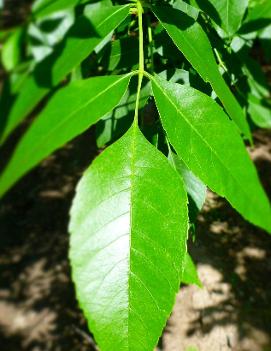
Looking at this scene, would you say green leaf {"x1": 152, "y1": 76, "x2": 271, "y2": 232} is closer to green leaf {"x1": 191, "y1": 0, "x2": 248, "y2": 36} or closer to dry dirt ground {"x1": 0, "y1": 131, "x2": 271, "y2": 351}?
green leaf {"x1": 191, "y1": 0, "x2": 248, "y2": 36}

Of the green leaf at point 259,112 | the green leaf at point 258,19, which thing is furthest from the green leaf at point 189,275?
the green leaf at point 259,112

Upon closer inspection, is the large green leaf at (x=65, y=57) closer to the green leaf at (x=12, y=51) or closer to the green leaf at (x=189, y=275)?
the green leaf at (x=12, y=51)

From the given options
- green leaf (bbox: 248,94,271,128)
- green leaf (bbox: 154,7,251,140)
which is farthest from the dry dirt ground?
green leaf (bbox: 154,7,251,140)

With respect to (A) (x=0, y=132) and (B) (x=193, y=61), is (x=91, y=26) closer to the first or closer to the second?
(B) (x=193, y=61)

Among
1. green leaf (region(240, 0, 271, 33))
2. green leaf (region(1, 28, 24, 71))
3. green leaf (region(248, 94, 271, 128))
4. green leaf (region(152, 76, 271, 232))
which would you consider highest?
green leaf (region(1, 28, 24, 71))

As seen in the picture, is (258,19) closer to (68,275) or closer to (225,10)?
(225,10)

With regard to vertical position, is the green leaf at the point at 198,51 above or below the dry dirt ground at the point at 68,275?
above
